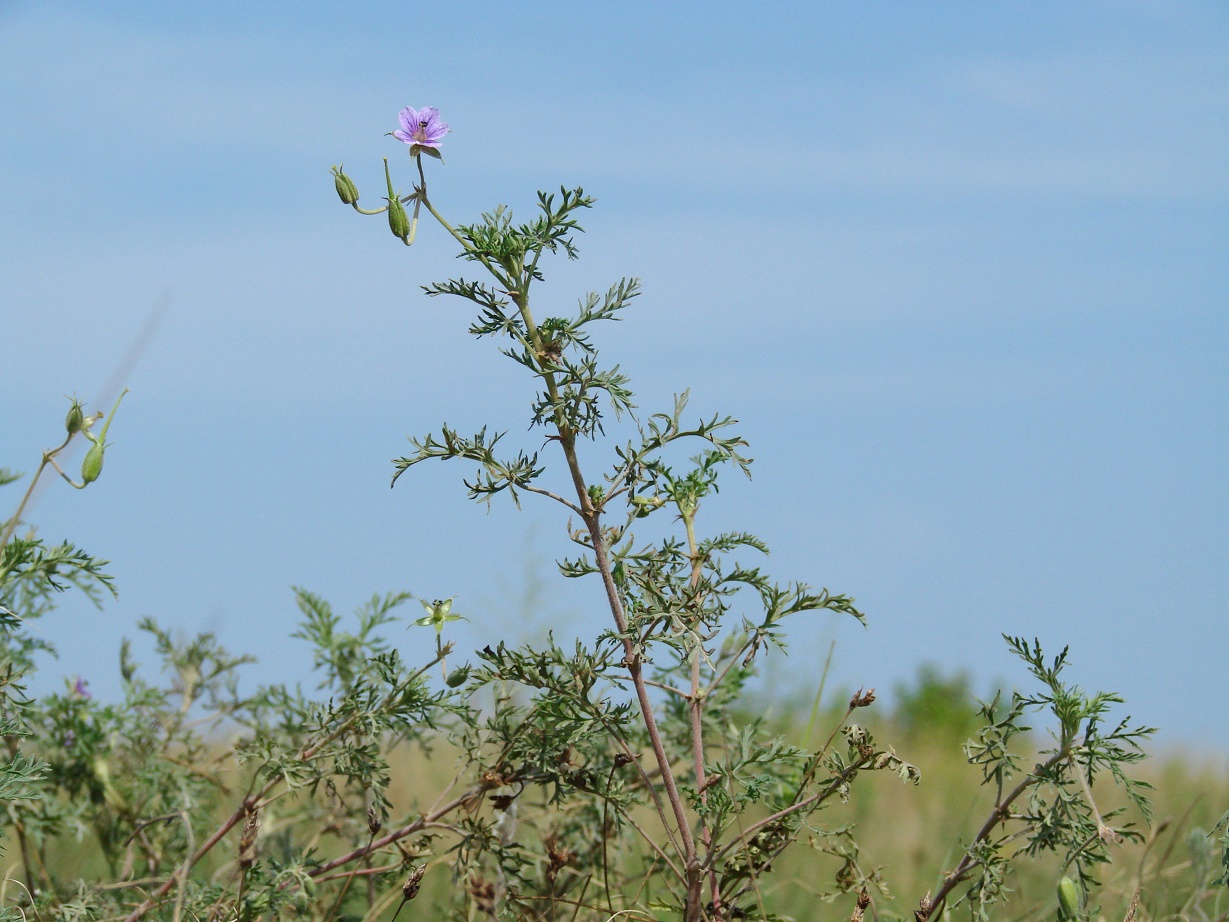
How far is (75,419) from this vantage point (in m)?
2.40

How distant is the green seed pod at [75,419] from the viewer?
239 cm

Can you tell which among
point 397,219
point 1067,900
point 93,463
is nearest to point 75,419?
point 93,463

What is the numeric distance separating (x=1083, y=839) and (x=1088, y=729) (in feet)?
0.67

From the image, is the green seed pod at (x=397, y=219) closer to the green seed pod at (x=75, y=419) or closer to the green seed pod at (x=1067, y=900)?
the green seed pod at (x=75, y=419)

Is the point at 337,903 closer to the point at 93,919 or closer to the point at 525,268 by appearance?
the point at 93,919

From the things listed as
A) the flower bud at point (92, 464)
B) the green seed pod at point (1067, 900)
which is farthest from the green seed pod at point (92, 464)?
the green seed pod at point (1067, 900)

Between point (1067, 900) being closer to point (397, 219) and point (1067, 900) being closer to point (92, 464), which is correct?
point (397, 219)

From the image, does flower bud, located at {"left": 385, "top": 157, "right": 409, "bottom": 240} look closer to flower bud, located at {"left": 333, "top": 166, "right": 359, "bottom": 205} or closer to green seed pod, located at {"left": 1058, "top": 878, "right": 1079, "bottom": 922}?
flower bud, located at {"left": 333, "top": 166, "right": 359, "bottom": 205}

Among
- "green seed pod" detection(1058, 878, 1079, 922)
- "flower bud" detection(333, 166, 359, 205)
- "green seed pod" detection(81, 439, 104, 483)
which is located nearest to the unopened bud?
"green seed pod" detection(81, 439, 104, 483)

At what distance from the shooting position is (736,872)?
245 centimetres

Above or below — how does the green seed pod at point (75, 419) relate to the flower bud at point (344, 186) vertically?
below

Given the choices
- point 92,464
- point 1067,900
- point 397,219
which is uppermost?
point 397,219

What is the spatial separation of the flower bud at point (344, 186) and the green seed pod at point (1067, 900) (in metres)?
1.88

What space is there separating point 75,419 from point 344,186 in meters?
Result: 0.73
